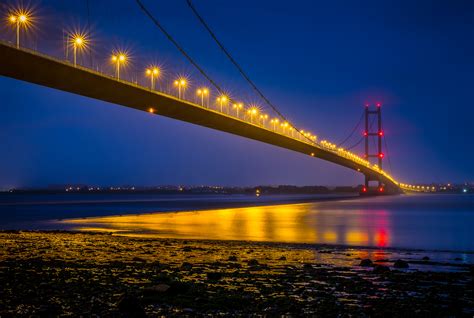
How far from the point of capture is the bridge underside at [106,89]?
2628 cm

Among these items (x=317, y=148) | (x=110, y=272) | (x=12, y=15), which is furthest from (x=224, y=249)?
(x=317, y=148)

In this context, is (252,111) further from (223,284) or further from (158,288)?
(158,288)

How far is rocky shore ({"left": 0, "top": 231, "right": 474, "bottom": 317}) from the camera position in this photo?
6.84 meters

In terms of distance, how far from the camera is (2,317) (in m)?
6.37

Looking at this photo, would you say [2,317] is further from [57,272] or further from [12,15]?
[12,15]

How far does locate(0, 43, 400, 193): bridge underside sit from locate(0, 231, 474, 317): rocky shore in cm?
1470

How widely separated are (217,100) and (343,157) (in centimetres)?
2614

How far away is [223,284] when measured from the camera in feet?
28.0

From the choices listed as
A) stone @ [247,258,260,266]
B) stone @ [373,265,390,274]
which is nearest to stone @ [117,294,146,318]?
stone @ [247,258,260,266]

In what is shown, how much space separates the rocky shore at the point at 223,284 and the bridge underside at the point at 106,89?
14702mm

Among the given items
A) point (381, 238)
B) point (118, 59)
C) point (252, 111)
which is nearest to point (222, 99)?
point (252, 111)

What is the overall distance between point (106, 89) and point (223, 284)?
25462 mm

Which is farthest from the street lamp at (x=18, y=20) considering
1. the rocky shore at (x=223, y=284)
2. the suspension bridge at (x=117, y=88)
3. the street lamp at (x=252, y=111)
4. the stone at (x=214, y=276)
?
the street lamp at (x=252, y=111)

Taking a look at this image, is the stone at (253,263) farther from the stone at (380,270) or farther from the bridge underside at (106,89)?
the bridge underside at (106,89)
